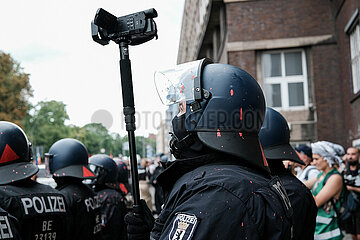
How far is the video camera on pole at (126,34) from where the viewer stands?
88.3 inches

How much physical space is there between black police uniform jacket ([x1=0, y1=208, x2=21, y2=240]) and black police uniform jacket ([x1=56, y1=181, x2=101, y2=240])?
4.73ft

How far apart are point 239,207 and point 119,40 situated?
1292mm

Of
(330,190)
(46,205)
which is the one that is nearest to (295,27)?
(330,190)

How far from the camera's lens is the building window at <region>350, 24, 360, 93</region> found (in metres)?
11.0

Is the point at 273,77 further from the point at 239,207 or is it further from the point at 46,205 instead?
the point at 239,207

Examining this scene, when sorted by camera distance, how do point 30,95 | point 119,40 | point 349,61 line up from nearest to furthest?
point 119,40 < point 349,61 < point 30,95

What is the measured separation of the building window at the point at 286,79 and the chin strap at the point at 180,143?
12.4 metres

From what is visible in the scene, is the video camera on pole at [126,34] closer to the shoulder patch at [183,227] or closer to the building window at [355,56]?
the shoulder patch at [183,227]

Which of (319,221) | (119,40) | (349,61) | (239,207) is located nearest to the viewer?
(239,207)

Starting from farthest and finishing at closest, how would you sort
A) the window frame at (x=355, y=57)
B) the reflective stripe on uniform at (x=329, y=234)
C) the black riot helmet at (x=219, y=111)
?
the window frame at (x=355, y=57) < the reflective stripe on uniform at (x=329, y=234) < the black riot helmet at (x=219, y=111)

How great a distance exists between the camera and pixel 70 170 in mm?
4438

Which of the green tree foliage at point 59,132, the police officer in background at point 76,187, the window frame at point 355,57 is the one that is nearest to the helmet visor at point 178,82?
the police officer in background at point 76,187

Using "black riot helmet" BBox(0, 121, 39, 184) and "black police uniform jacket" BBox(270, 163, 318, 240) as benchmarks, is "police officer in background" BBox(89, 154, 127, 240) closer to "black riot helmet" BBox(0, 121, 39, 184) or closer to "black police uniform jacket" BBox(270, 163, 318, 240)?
"black riot helmet" BBox(0, 121, 39, 184)

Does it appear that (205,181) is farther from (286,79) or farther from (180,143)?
(286,79)
